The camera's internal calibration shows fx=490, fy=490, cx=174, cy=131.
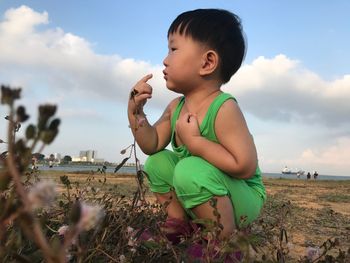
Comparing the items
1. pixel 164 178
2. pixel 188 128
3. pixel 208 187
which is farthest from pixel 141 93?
pixel 208 187

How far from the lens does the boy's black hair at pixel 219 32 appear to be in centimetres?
264

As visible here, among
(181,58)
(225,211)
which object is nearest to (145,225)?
(225,211)

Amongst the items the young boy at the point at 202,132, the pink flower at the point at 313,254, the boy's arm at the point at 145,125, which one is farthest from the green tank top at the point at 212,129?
the pink flower at the point at 313,254

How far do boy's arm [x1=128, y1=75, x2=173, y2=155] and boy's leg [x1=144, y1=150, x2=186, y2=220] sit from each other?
0.27ft

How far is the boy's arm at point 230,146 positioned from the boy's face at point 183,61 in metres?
0.26

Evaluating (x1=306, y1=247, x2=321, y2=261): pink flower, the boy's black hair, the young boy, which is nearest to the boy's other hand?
the young boy

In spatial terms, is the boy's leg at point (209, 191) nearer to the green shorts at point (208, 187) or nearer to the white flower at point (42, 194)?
the green shorts at point (208, 187)

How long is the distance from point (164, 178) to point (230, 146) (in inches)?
19.3

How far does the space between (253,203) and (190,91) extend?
720mm

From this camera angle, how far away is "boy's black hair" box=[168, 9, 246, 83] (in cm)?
264

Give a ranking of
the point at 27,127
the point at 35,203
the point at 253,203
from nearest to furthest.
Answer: the point at 35,203 → the point at 27,127 → the point at 253,203

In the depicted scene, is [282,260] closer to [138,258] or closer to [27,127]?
[138,258]

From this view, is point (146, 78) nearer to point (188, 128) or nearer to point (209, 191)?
point (188, 128)

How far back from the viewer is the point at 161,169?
2688 millimetres
